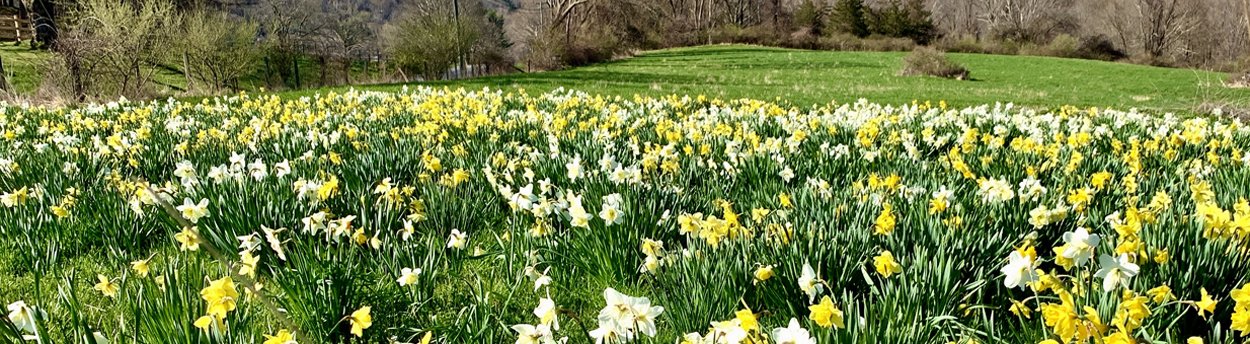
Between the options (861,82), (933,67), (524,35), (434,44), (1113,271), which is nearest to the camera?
(1113,271)

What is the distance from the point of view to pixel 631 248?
2.48 m

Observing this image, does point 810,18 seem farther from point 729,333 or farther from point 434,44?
point 729,333

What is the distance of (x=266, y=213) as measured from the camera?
9.18 ft

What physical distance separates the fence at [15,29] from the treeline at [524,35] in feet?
15.2

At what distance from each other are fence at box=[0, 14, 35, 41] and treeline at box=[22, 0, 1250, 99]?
4621 millimetres

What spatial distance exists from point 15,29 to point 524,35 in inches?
959

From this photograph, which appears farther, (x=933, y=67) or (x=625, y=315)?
(x=933, y=67)

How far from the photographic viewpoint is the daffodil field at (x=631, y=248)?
1559mm

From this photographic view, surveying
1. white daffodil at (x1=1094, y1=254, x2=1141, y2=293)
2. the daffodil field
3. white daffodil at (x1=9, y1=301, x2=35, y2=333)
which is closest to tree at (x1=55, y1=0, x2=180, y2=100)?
the daffodil field

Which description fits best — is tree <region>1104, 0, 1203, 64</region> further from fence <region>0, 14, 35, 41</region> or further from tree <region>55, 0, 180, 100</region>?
fence <region>0, 14, 35, 41</region>

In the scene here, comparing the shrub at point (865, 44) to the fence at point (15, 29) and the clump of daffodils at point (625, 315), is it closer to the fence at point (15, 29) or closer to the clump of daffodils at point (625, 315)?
the fence at point (15, 29)

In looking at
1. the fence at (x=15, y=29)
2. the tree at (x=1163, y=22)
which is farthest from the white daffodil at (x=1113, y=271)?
the tree at (x=1163, y=22)

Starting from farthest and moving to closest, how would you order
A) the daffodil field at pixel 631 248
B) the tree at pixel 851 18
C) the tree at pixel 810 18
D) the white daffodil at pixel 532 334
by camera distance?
1. the tree at pixel 810 18
2. the tree at pixel 851 18
3. the daffodil field at pixel 631 248
4. the white daffodil at pixel 532 334

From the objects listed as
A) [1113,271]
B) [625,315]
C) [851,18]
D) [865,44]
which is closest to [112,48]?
[625,315]
